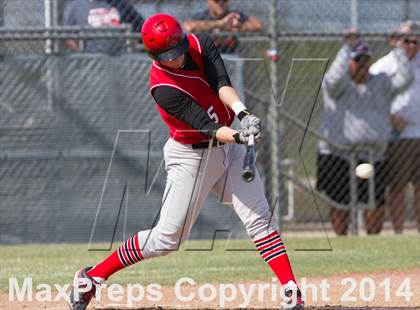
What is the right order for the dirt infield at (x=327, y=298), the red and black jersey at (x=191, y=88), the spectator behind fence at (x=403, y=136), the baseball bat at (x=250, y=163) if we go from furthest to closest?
the spectator behind fence at (x=403, y=136)
the dirt infield at (x=327, y=298)
the red and black jersey at (x=191, y=88)
the baseball bat at (x=250, y=163)

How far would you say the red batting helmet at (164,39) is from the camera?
5500mm

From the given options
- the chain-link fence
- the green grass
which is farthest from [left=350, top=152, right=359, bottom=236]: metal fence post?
the green grass

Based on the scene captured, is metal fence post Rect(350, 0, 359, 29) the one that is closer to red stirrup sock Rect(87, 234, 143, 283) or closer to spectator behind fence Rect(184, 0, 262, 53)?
spectator behind fence Rect(184, 0, 262, 53)

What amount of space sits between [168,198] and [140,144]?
444 centimetres

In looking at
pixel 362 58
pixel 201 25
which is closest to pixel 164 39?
pixel 201 25

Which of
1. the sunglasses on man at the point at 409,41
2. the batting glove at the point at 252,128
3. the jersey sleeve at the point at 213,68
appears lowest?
the batting glove at the point at 252,128

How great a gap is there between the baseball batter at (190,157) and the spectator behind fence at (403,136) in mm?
5121

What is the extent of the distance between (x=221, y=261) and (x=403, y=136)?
3.26 m

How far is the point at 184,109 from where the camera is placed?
5543 mm

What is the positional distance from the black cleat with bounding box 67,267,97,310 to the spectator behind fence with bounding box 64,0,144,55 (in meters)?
4.64

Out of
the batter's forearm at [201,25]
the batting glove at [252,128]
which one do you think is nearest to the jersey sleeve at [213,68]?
the batting glove at [252,128]

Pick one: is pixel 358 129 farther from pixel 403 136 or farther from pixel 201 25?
pixel 201 25

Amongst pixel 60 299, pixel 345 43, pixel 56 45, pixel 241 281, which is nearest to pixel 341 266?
pixel 241 281

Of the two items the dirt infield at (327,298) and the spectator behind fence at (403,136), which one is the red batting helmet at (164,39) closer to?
the dirt infield at (327,298)
